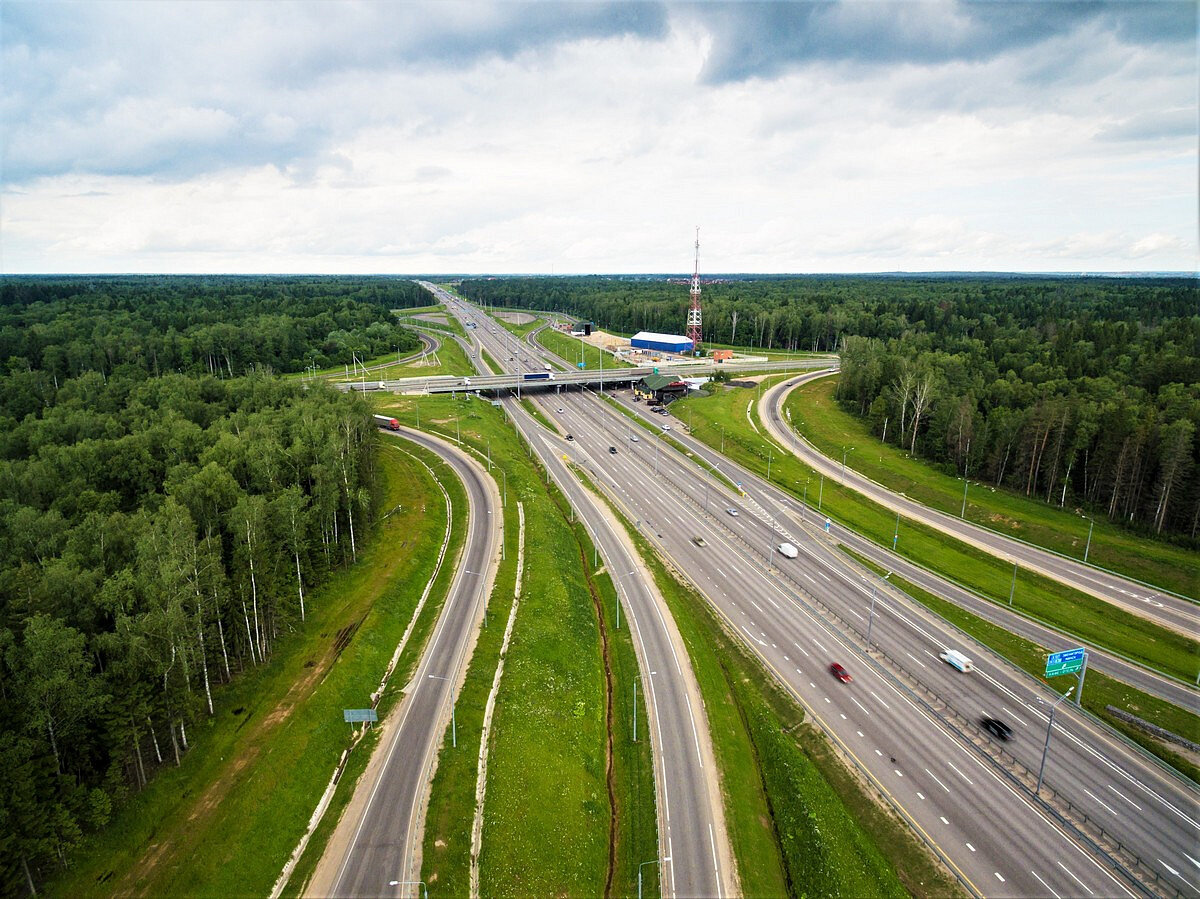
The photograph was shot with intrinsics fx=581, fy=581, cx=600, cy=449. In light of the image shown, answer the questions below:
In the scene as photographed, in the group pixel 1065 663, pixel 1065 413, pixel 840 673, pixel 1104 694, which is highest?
pixel 1065 413

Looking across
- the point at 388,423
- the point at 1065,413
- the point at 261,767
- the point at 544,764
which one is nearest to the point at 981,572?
the point at 1065,413

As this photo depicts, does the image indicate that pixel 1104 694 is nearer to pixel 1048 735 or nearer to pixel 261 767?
pixel 1048 735

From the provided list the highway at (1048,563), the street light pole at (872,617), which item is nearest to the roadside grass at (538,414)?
the highway at (1048,563)

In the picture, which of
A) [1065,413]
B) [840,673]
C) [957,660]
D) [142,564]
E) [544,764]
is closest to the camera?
[142,564]

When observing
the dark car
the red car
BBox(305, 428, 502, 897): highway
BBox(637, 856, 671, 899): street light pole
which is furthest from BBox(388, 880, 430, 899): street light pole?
the dark car

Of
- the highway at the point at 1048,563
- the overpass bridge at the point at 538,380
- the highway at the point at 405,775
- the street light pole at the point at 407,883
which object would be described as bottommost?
the street light pole at the point at 407,883

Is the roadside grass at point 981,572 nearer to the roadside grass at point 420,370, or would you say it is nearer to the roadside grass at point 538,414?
the roadside grass at point 538,414
